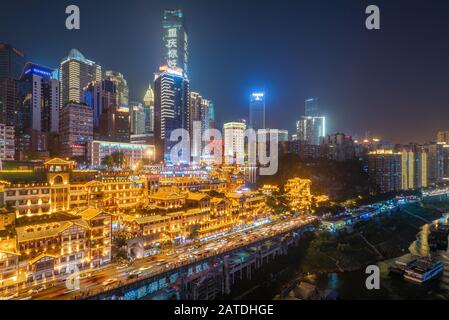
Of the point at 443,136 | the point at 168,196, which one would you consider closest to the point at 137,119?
the point at 168,196

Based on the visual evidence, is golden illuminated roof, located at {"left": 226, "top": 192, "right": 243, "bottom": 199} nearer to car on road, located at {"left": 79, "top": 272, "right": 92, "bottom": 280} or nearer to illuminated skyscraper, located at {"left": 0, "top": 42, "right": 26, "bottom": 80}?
car on road, located at {"left": 79, "top": 272, "right": 92, "bottom": 280}

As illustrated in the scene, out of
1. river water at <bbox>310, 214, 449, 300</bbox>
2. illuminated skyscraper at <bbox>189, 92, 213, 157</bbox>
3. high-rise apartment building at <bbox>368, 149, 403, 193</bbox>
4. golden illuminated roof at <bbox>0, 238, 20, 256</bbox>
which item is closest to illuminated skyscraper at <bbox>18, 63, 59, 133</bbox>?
illuminated skyscraper at <bbox>189, 92, 213, 157</bbox>

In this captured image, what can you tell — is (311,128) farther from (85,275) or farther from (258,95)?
(85,275)

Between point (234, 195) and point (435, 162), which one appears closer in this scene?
point (234, 195)

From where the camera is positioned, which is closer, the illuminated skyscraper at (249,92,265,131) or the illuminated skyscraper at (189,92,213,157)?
the illuminated skyscraper at (189,92,213,157)

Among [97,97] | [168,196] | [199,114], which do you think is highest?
[97,97]

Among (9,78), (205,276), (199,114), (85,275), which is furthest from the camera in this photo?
(199,114)
